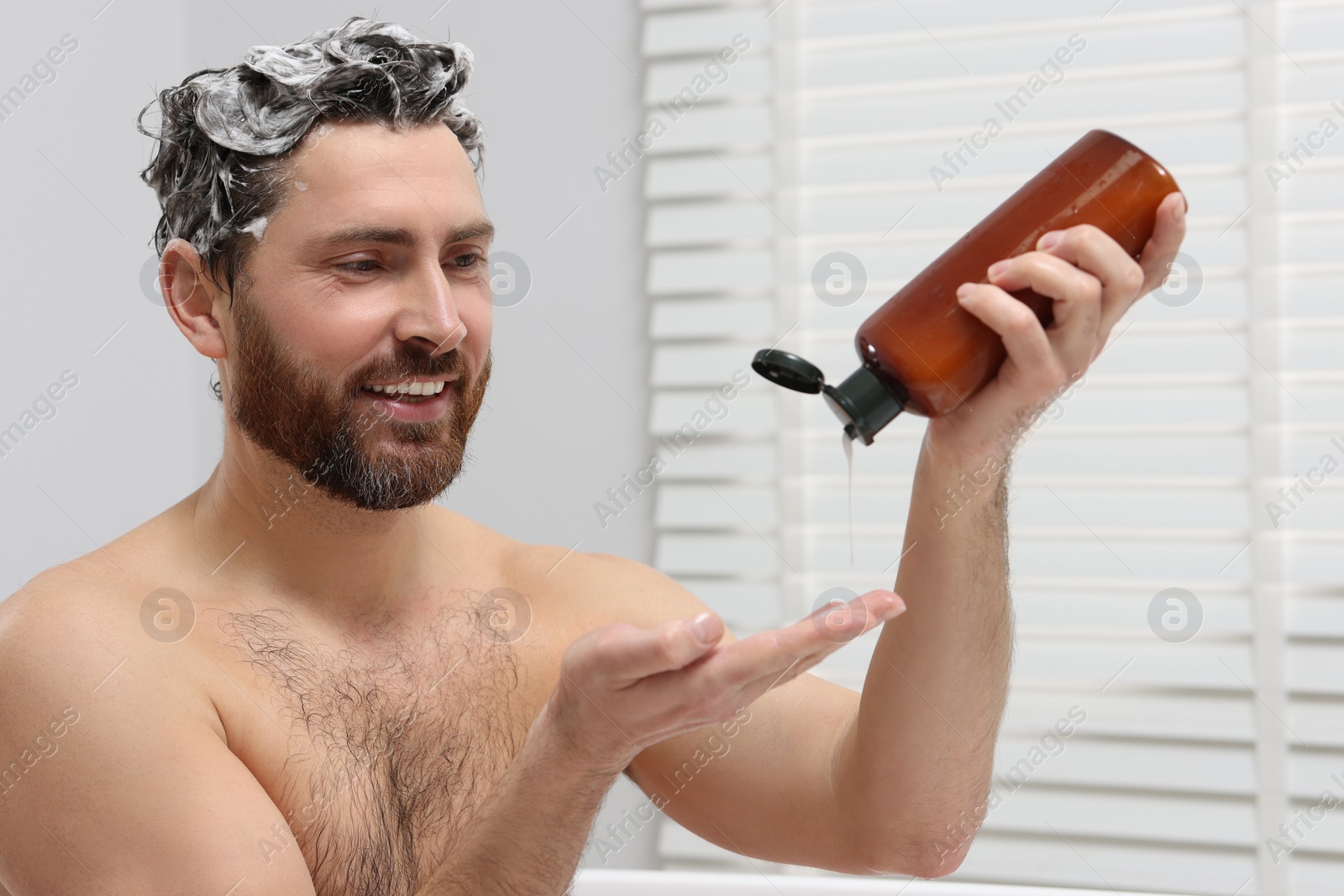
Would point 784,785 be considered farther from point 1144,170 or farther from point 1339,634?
point 1339,634

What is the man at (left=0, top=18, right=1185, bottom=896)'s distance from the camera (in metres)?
0.94

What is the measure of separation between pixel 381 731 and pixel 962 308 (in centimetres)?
73

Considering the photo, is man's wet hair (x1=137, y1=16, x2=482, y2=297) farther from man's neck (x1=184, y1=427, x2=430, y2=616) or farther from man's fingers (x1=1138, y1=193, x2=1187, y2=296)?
man's fingers (x1=1138, y1=193, x2=1187, y2=296)

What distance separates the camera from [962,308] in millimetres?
839

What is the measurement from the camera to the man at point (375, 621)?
944mm

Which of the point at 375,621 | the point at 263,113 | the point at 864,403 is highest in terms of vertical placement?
the point at 263,113

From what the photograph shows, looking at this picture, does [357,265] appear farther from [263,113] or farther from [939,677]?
[939,677]

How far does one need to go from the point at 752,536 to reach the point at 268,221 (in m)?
0.99

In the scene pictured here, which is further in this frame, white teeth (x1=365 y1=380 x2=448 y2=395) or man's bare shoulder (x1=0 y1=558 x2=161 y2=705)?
white teeth (x1=365 y1=380 x2=448 y2=395)

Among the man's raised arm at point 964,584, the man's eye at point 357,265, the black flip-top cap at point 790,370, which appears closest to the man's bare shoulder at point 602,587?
the man's raised arm at point 964,584

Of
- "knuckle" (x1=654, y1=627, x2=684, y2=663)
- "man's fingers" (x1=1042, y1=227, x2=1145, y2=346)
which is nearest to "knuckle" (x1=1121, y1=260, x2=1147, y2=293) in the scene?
"man's fingers" (x1=1042, y1=227, x2=1145, y2=346)

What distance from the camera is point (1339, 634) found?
1.72 meters

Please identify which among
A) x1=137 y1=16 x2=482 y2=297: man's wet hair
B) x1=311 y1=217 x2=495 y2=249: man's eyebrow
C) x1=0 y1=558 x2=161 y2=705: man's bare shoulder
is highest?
x1=137 y1=16 x2=482 y2=297: man's wet hair

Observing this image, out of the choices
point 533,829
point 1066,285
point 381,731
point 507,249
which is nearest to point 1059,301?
point 1066,285
